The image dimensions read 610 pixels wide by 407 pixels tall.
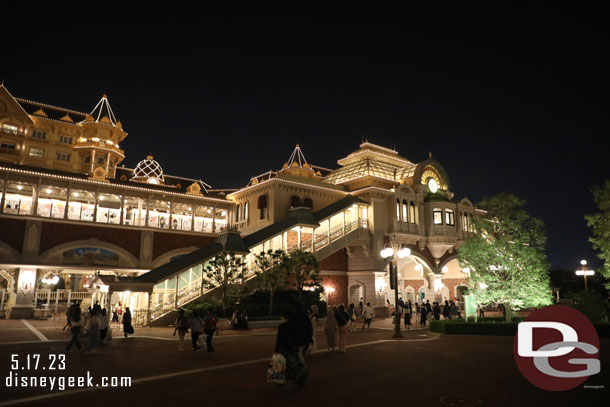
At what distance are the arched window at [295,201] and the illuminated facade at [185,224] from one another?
0.28ft

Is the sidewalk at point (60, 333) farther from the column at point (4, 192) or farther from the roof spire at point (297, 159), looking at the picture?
the roof spire at point (297, 159)

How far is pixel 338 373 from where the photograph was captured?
1027cm

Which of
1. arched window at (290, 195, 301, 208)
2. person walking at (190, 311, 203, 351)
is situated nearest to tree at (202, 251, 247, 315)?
person walking at (190, 311, 203, 351)

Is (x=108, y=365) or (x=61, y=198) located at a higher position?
(x=61, y=198)

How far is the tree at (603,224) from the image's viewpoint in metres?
21.6

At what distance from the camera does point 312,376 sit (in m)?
9.93

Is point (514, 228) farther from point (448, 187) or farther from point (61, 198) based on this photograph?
point (61, 198)

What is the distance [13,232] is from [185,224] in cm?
1166

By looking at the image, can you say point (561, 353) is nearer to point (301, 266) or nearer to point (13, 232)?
point (301, 266)

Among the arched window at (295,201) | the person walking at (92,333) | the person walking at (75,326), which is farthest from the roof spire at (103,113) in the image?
the person walking at (92,333)

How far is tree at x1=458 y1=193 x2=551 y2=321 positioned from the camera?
67.7ft

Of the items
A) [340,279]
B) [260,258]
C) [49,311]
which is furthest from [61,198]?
[340,279]

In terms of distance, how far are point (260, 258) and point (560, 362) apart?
18.5 m

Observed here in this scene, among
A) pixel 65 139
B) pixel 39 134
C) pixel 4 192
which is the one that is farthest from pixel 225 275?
pixel 39 134
